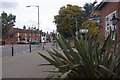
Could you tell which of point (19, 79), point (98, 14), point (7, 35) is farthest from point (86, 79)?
point (7, 35)

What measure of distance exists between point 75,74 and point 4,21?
65.7m

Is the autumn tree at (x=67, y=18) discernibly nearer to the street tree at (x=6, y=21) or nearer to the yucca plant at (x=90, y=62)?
the street tree at (x=6, y=21)

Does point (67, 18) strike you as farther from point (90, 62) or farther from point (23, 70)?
point (90, 62)

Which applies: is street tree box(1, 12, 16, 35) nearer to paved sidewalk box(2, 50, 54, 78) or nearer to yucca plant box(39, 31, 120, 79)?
paved sidewalk box(2, 50, 54, 78)

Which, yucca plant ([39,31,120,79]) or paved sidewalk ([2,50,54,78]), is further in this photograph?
paved sidewalk ([2,50,54,78])

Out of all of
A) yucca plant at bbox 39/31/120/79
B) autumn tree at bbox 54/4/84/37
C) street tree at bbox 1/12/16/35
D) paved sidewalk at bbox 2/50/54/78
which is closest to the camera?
yucca plant at bbox 39/31/120/79

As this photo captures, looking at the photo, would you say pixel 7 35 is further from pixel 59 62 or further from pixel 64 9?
pixel 59 62

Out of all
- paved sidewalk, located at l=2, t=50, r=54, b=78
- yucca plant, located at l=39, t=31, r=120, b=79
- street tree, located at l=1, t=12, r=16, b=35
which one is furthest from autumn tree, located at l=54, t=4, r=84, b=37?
yucca plant, located at l=39, t=31, r=120, b=79

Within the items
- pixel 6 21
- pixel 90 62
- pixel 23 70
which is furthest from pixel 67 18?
pixel 90 62

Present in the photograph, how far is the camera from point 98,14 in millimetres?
15891

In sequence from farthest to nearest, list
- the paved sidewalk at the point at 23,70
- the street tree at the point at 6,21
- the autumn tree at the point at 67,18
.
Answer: the street tree at the point at 6,21 < the autumn tree at the point at 67,18 < the paved sidewalk at the point at 23,70

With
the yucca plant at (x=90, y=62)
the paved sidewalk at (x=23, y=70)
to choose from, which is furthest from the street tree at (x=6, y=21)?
the yucca plant at (x=90, y=62)

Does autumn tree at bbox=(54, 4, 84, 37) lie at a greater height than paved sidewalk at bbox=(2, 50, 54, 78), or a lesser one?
greater

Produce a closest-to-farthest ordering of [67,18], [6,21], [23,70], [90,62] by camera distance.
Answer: [90,62]
[23,70]
[67,18]
[6,21]
